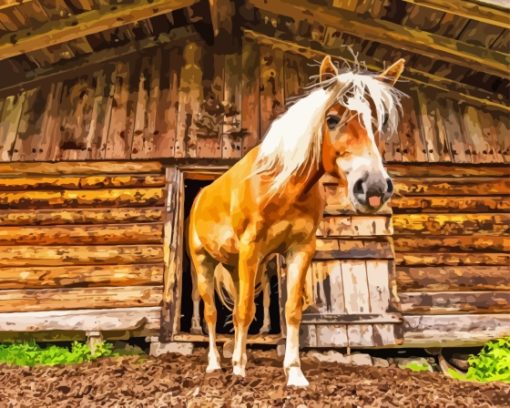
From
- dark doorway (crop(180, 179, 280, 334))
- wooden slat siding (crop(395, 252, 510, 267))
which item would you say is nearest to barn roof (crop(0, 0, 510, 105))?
wooden slat siding (crop(395, 252, 510, 267))

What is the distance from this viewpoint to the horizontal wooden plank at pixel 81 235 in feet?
18.7

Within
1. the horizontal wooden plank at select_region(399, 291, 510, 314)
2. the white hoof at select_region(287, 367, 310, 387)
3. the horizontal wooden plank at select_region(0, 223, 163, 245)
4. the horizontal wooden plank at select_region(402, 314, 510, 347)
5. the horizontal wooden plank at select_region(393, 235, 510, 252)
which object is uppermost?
the horizontal wooden plank at select_region(0, 223, 163, 245)

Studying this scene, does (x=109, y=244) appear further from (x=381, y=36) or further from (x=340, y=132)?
(x=381, y=36)

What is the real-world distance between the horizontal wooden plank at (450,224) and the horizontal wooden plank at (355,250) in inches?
16.0

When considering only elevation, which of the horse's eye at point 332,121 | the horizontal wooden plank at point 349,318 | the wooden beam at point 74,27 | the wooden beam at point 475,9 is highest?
the wooden beam at point 74,27

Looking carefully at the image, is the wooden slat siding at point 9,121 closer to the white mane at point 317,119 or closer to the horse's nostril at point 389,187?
the white mane at point 317,119

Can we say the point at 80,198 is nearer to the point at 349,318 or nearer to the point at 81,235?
the point at 81,235

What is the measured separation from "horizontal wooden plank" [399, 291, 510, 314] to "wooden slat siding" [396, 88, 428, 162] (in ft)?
5.39

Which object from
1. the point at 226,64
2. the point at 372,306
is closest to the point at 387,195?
the point at 372,306

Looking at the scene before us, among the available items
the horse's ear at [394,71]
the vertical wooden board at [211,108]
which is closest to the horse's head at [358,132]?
the horse's ear at [394,71]

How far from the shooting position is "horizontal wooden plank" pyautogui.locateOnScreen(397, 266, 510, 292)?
5.59 m

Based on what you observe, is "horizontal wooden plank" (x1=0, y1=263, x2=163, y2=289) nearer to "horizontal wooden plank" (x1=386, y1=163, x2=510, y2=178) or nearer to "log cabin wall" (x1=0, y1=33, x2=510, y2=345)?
"log cabin wall" (x1=0, y1=33, x2=510, y2=345)

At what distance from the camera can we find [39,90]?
6348 millimetres

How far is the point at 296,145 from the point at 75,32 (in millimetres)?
3672
